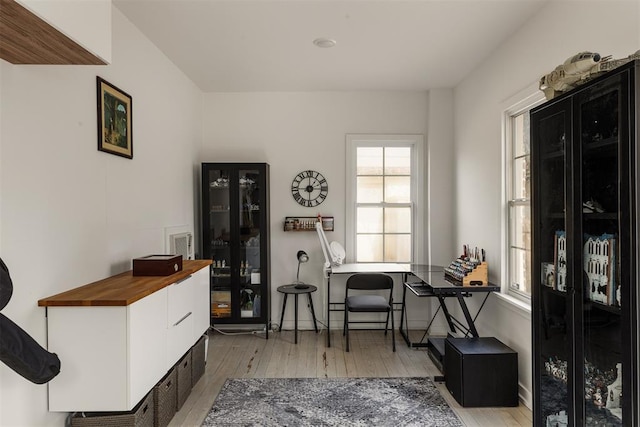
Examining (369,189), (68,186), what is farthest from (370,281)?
(68,186)

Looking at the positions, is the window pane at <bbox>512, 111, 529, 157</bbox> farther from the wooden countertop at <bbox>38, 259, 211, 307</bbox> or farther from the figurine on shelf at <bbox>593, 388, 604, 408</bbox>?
the wooden countertop at <bbox>38, 259, 211, 307</bbox>

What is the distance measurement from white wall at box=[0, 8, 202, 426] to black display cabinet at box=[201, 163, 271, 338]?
971mm

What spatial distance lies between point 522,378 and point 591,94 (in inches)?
87.7

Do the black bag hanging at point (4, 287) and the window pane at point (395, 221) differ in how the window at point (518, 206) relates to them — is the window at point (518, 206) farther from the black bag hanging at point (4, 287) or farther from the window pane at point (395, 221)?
the black bag hanging at point (4, 287)

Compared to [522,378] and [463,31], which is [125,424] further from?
[463,31]

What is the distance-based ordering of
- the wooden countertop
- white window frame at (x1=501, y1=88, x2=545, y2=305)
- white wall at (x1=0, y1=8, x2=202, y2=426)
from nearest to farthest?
white wall at (x1=0, y1=8, x2=202, y2=426), the wooden countertop, white window frame at (x1=501, y1=88, x2=545, y2=305)

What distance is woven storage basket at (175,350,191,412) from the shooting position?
288 cm

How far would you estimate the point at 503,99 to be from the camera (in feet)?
10.9

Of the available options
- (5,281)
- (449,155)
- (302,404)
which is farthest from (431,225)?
(5,281)

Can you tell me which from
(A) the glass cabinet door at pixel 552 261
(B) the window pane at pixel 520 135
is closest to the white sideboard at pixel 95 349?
(A) the glass cabinet door at pixel 552 261

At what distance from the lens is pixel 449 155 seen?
15.3 ft

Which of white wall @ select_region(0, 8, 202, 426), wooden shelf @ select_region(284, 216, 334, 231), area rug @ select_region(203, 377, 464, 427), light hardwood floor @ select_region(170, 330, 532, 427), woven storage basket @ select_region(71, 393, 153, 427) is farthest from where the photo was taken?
wooden shelf @ select_region(284, 216, 334, 231)

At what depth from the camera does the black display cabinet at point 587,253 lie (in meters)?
1.54

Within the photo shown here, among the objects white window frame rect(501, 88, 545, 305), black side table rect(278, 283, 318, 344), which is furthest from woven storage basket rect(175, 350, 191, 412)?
white window frame rect(501, 88, 545, 305)
